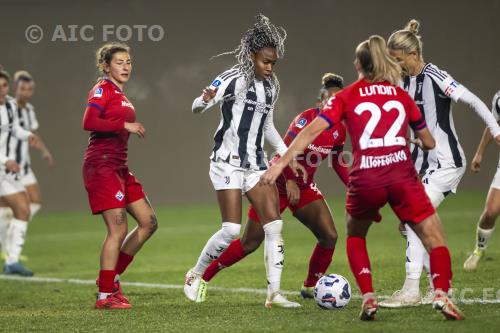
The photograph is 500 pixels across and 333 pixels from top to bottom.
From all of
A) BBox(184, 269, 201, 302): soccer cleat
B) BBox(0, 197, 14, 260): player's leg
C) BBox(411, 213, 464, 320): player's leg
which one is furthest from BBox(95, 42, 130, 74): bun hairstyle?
BBox(0, 197, 14, 260): player's leg

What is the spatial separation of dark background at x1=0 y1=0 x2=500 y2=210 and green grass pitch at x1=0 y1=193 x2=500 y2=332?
4.64 metres

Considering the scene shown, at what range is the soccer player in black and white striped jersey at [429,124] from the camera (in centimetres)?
662

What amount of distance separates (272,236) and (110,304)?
4.87 feet

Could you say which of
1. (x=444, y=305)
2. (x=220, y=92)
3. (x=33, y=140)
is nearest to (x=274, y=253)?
(x=220, y=92)

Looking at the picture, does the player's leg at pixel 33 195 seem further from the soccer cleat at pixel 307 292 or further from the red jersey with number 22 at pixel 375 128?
the red jersey with number 22 at pixel 375 128

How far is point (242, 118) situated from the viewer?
7207 millimetres

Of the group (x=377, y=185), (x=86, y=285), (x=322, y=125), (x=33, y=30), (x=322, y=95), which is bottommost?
(x=86, y=285)

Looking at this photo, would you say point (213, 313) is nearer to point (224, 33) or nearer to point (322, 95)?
point (322, 95)

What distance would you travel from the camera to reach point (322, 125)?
18.6ft

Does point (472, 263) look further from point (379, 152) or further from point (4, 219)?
point (4, 219)

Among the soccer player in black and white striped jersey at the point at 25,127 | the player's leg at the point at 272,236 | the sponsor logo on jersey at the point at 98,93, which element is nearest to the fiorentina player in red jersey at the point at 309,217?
the player's leg at the point at 272,236

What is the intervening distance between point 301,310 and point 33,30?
54.7 feet

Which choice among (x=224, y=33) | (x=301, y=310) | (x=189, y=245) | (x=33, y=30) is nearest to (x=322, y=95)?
Result: (x=301, y=310)

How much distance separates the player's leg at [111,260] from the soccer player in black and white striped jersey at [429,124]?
2260 millimetres
